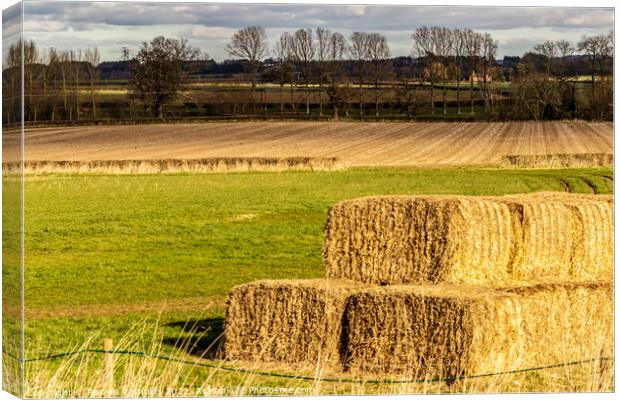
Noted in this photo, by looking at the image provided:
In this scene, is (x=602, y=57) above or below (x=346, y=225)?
above

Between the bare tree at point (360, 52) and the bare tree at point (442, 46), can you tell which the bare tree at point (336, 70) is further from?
the bare tree at point (442, 46)

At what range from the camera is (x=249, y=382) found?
→ 11.0m

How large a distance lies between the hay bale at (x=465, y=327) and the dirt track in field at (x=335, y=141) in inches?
94.1

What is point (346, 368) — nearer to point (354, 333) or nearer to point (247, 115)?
point (354, 333)

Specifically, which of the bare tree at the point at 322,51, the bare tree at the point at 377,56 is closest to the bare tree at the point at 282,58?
the bare tree at the point at 322,51

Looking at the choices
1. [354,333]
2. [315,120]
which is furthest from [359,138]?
[354,333]

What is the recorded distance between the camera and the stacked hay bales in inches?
420

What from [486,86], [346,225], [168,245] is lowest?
[168,245]

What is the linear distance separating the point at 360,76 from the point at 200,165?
29.8ft

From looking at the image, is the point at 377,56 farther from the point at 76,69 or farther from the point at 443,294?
the point at 443,294

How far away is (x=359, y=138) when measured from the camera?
1822 cm

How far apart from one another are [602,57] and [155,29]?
12.5 ft

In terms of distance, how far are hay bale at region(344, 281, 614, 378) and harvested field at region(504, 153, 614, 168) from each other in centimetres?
333

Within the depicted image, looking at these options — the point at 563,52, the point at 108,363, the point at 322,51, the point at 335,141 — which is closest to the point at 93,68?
the point at 322,51
